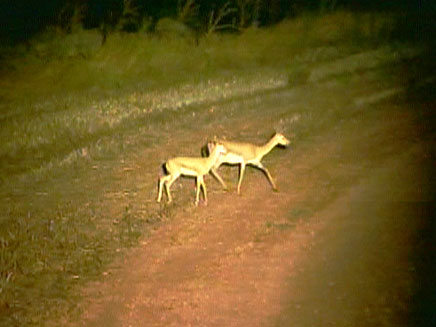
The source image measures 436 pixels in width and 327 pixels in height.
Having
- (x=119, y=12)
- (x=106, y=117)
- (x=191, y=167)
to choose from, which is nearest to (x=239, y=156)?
(x=191, y=167)

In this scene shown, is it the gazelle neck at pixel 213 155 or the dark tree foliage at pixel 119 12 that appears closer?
the gazelle neck at pixel 213 155

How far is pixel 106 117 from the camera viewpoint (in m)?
18.4

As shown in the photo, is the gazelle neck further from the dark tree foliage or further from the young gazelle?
the dark tree foliage

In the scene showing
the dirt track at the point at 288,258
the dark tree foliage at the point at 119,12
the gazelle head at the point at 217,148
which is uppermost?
the dark tree foliage at the point at 119,12

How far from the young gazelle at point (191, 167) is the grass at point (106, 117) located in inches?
17.2

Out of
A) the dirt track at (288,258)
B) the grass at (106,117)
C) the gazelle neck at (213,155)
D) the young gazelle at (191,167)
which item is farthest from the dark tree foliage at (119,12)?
the gazelle neck at (213,155)

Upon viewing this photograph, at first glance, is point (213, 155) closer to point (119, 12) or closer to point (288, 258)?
point (288, 258)

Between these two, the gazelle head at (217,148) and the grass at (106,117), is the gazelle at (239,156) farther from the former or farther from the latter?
the grass at (106,117)

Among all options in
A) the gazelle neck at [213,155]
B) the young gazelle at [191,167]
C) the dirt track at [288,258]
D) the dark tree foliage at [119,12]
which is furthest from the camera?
the dark tree foliage at [119,12]

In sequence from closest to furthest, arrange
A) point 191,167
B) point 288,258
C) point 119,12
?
point 288,258
point 191,167
point 119,12

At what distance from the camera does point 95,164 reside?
48.4 ft

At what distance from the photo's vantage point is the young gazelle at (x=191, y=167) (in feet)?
39.8

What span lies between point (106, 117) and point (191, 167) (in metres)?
6.82

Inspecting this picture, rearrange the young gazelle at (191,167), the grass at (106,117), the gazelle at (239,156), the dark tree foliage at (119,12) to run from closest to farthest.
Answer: the grass at (106,117)
the young gazelle at (191,167)
the gazelle at (239,156)
the dark tree foliage at (119,12)
